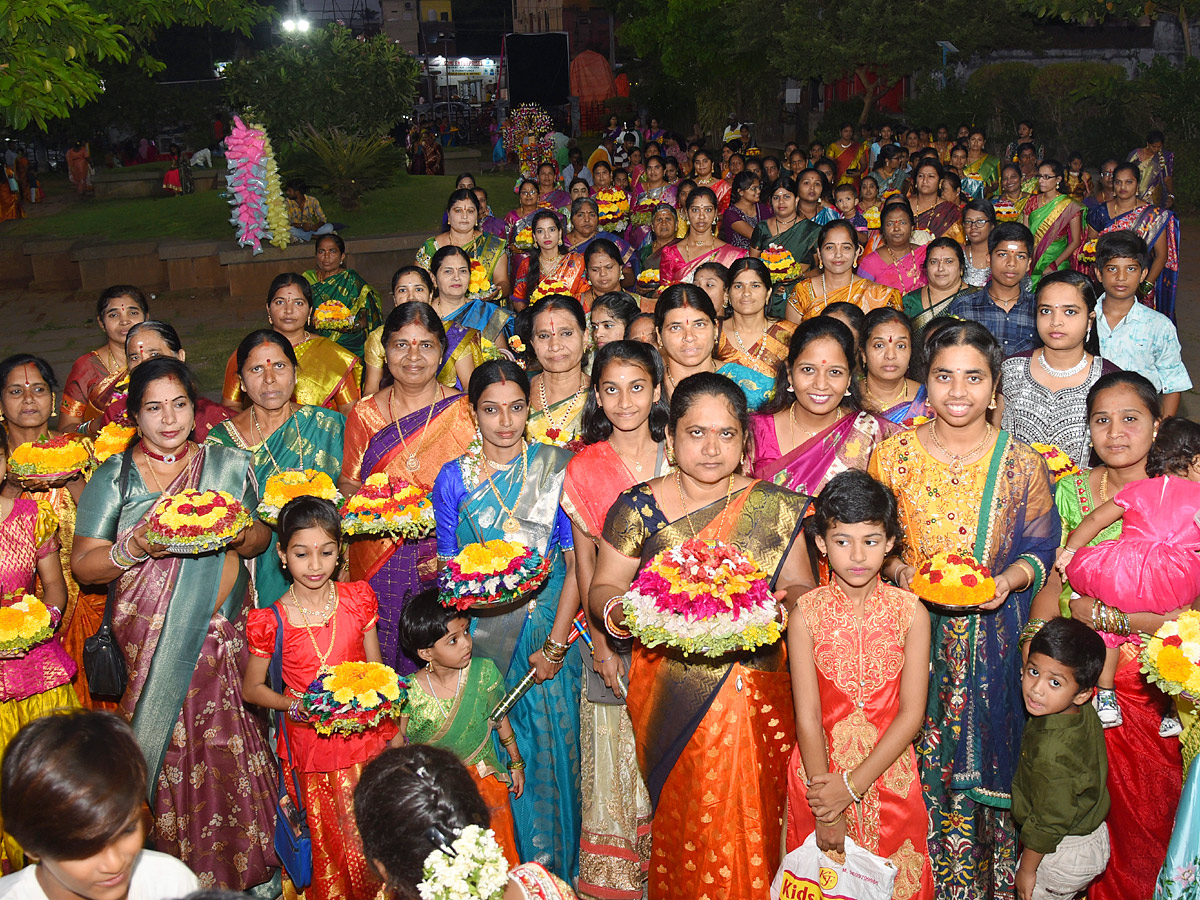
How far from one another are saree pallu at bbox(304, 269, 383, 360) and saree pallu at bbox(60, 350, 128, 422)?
209cm

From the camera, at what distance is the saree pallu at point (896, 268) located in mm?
7461

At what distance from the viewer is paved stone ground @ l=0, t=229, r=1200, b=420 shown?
11.8m

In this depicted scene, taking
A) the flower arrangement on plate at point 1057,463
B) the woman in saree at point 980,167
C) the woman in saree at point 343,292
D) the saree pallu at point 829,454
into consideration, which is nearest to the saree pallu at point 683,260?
the woman in saree at point 343,292

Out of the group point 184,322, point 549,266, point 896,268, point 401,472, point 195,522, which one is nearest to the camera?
point 195,522

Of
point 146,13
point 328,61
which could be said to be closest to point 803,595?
point 146,13

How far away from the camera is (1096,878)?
11.9 feet

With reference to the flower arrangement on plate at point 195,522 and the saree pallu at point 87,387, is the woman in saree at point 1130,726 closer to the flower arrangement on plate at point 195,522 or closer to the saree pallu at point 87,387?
the flower arrangement on plate at point 195,522

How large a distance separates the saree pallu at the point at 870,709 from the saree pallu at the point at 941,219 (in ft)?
23.8

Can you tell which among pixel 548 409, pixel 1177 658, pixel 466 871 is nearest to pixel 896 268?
pixel 548 409

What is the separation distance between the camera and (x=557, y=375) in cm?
480

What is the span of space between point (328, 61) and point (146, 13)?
959 centimetres

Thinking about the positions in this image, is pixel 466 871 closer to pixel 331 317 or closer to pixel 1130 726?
pixel 1130 726

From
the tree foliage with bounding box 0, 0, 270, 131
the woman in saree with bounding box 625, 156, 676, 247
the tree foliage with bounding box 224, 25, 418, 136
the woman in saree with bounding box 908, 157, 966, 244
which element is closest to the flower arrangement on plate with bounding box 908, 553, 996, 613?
the tree foliage with bounding box 0, 0, 270, 131

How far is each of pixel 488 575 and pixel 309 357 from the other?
109 inches
